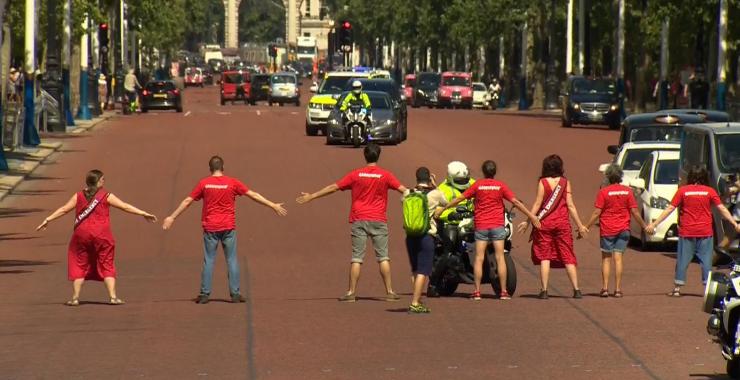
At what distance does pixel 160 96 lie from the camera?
2689 inches

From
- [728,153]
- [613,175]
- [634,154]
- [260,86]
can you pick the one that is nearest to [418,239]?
[613,175]

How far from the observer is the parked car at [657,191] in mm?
23312

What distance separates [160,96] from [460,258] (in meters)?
51.2

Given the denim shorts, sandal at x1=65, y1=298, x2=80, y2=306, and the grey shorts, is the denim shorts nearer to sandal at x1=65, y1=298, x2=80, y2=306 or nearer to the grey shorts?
the grey shorts

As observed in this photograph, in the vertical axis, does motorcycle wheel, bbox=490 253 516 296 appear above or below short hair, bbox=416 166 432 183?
below

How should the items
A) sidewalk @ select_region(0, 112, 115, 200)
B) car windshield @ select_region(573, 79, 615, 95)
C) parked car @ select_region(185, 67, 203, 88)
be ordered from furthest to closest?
parked car @ select_region(185, 67, 203, 88) < car windshield @ select_region(573, 79, 615, 95) < sidewalk @ select_region(0, 112, 115, 200)

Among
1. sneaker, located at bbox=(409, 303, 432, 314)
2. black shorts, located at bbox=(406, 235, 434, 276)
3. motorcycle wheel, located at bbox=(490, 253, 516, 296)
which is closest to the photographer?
sneaker, located at bbox=(409, 303, 432, 314)

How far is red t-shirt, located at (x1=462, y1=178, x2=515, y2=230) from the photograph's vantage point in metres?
17.5

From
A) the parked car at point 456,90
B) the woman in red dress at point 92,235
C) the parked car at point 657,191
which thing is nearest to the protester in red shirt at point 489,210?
the woman in red dress at point 92,235

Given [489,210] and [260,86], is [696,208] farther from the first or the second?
[260,86]

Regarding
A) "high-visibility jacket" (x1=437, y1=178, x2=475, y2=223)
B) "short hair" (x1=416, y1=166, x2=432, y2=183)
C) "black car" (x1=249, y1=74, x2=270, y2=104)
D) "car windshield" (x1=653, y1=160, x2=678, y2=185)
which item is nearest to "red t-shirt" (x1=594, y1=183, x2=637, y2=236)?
"high-visibility jacket" (x1=437, y1=178, x2=475, y2=223)

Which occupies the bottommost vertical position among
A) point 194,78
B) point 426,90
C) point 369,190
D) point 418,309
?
point 194,78

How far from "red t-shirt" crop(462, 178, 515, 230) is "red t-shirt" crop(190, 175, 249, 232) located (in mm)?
2304

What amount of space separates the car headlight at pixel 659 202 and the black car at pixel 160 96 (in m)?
46.0
